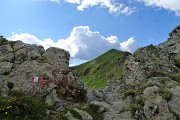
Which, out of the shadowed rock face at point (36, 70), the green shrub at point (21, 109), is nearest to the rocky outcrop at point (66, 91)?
the shadowed rock face at point (36, 70)

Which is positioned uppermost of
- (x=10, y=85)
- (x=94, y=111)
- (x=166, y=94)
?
(x=10, y=85)

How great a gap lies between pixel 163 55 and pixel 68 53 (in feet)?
125

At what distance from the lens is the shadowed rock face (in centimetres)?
3572

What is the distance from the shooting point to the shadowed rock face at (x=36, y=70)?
35.7 m

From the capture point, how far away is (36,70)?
37594 millimetres

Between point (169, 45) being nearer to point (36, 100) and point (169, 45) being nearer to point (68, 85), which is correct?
point (68, 85)

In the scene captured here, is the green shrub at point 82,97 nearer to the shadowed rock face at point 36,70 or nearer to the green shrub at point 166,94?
the shadowed rock face at point 36,70

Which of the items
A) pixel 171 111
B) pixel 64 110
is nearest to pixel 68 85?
pixel 64 110

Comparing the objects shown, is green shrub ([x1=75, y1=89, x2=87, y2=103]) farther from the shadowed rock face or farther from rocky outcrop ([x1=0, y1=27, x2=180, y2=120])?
the shadowed rock face

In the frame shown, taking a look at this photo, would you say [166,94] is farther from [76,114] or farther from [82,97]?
[76,114]

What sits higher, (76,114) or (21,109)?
(21,109)

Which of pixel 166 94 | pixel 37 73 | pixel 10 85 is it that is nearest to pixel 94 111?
pixel 37 73

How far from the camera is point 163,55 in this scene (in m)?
75.7

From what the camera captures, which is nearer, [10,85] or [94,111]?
[94,111]
